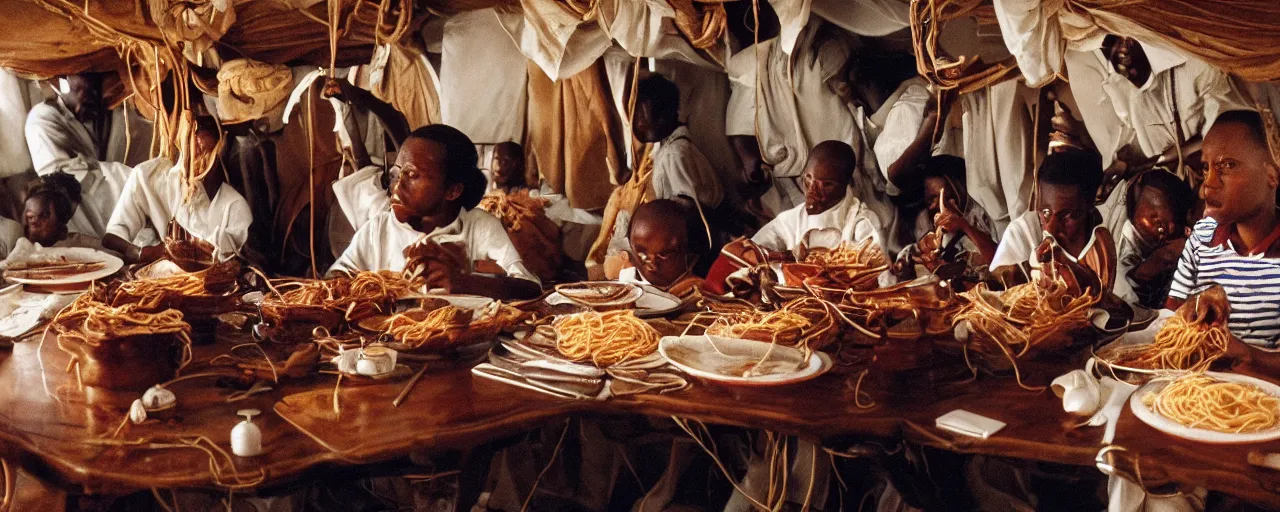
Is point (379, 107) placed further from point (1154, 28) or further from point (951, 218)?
point (1154, 28)

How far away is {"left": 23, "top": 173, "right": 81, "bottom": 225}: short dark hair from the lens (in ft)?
18.3

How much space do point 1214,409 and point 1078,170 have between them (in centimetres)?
134

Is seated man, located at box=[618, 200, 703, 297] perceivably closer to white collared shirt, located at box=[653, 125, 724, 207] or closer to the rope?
white collared shirt, located at box=[653, 125, 724, 207]

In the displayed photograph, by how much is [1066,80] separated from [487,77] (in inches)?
95.0

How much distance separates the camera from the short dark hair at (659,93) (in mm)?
4652

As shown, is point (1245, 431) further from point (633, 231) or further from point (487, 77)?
point (487, 77)

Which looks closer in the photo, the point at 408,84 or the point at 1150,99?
the point at 1150,99

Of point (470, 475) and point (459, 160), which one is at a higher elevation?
point (459, 160)

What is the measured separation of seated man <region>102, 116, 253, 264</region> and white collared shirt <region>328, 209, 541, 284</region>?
949mm

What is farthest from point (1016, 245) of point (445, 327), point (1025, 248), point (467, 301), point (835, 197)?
point (445, 327)

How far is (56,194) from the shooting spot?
221 inches

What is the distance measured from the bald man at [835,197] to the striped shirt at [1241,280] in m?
1.17

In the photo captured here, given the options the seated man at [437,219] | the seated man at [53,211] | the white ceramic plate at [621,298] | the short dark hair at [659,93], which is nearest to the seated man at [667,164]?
the short dark hair at [659,93]

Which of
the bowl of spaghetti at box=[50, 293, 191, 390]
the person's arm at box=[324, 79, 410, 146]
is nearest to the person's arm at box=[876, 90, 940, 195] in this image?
the person's arm at box=[324, 79, 410, 146]
